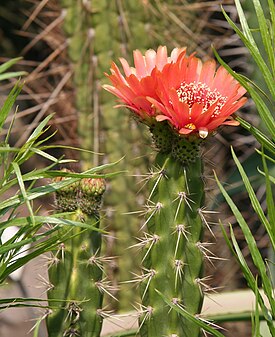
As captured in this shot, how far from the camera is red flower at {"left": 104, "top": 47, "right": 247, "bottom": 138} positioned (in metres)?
0.93

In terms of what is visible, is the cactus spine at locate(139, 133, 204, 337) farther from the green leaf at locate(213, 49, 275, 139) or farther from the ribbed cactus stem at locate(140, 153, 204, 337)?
the green leaf at locate(213, 49, 275, 139)

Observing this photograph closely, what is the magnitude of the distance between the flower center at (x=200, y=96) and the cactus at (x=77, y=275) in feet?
0.49

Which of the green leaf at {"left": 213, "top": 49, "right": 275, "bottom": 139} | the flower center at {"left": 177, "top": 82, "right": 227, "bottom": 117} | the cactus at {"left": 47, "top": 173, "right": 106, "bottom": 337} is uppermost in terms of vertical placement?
the green leaf at {"left": 213, "top": 49, "right": 275, "bottom": 139}

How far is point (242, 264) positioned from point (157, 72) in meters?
0.23

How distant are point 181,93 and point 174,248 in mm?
177

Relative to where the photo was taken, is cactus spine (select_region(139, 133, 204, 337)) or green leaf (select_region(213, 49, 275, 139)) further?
cactus spine (select_region(139, 133, 204, 337))

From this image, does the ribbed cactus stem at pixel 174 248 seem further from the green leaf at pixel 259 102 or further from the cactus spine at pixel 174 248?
the green leaf at pixel 259 102

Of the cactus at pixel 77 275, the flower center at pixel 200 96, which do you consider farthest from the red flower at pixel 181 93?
the cactus at pixel 77 275

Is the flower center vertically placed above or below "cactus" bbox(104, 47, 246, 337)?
above

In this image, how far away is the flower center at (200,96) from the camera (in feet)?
3.20

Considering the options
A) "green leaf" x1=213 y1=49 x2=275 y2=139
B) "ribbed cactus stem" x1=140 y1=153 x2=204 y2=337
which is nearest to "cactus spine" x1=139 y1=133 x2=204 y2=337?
"ribbed cactus stem" x1=140 y1=153 x2=204 y2=337

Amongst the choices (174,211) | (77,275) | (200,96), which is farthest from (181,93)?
(77,275)

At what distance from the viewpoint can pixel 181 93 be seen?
3.22 feet

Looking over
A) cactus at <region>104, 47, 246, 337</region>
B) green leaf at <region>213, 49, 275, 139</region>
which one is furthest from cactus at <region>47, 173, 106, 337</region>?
green leaf at <region>213, 49, 275, 139</region>
